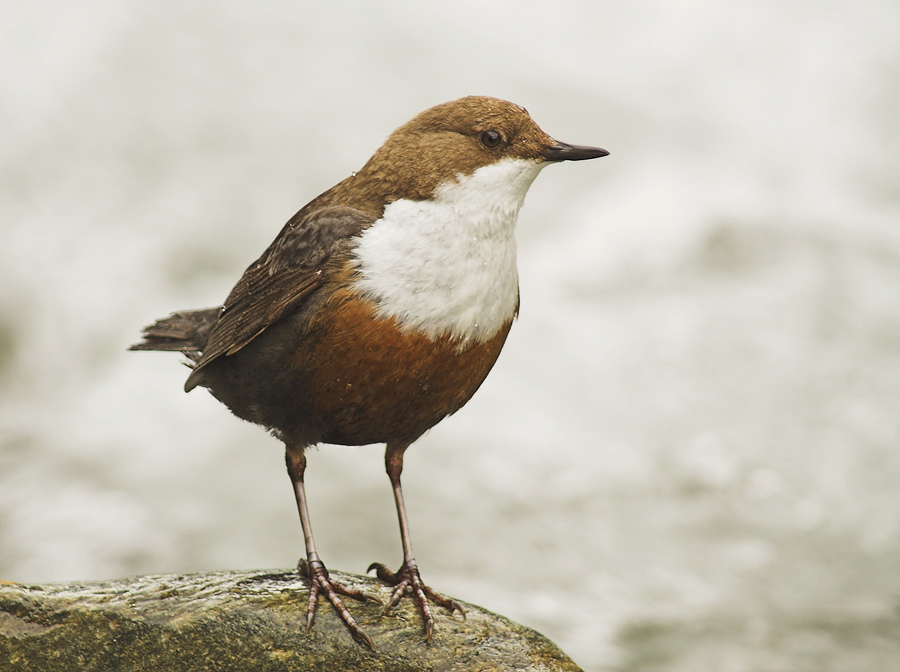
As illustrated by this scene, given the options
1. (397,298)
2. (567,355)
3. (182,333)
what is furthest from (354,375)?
(567,355)

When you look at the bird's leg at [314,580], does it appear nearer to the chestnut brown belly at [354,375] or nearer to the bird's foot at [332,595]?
A: the bird's foot at [332,595]

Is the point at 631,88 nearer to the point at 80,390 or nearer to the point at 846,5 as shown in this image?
the point at 846,5

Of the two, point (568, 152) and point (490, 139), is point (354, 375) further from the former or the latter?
point (568, 152)

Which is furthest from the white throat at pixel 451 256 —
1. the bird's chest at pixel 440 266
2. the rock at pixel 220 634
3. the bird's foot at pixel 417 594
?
the rock at pixel 220 634

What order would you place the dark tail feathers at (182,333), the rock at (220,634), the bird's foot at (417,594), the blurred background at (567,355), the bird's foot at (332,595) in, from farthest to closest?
the blurred background at (567,355), the dark tail feathers at (182,333), the bird's foot at (417,594), the bird's foot at (332,595), the rock at (220,634)

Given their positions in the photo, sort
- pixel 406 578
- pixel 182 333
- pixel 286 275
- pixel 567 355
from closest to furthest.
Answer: pixel 286 275, pixel 406 578, pixel 182 333, pixel 567 355
